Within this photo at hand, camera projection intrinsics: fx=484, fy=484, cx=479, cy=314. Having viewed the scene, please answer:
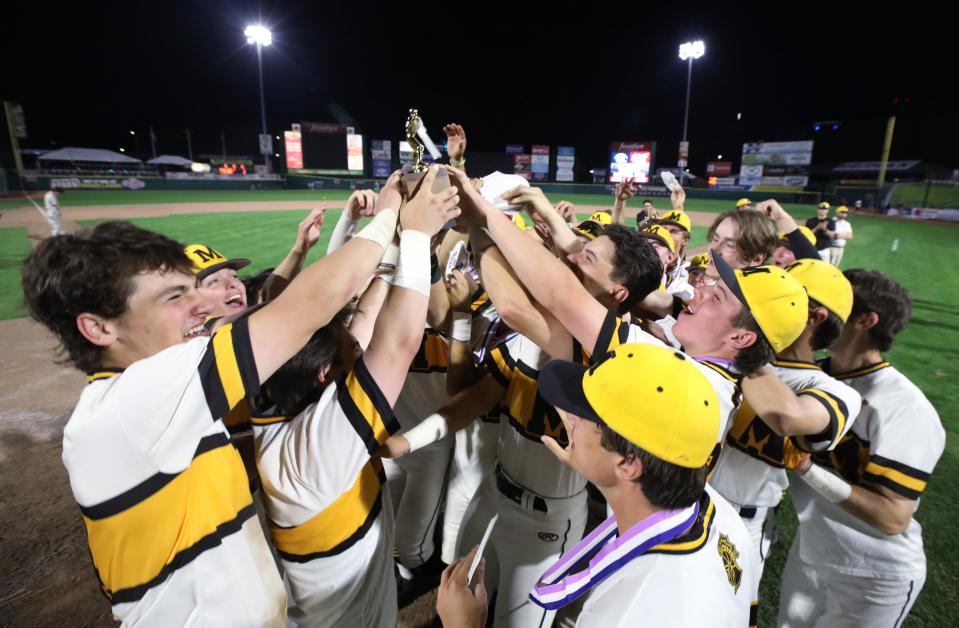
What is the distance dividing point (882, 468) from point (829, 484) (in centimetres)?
27

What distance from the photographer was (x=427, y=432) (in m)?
2.47

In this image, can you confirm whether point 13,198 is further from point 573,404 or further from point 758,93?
point 758,93

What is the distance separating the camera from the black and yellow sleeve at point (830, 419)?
207 cm

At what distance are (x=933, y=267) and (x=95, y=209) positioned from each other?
33171 mm

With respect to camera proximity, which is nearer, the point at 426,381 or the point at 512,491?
the point at 512,491

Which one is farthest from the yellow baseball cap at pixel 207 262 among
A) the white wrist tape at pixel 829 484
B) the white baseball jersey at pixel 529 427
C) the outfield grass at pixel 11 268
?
the outfield grass at pixel 11 268

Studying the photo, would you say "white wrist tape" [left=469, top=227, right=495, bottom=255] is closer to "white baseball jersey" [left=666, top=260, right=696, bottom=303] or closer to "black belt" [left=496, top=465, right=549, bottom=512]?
"black belt" [left=496, top=465, right=549, bottom=512]

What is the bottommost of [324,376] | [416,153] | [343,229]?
[324,376]

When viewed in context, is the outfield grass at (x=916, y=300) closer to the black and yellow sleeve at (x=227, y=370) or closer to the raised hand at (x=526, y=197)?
the raised hand at (x=526, y=197)

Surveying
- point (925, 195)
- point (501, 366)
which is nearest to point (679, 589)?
point (501, 366)

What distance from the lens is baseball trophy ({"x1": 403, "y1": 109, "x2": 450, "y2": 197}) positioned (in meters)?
2.05

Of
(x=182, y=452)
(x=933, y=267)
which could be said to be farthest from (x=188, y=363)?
(x=933, y=267)

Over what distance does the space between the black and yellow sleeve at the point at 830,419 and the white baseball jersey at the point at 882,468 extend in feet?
1.40

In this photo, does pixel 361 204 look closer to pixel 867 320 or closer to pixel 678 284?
pixel 867 320
